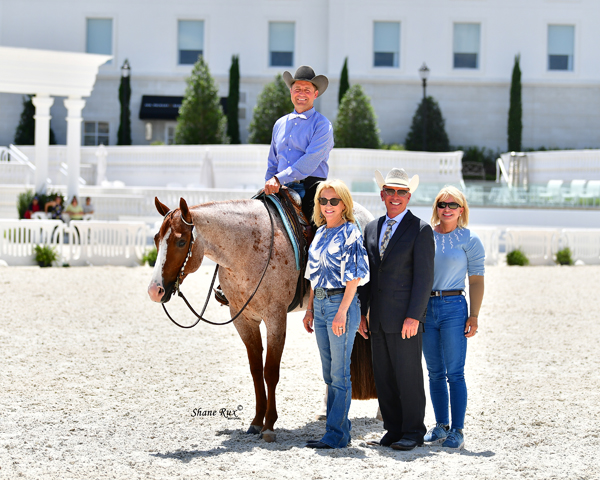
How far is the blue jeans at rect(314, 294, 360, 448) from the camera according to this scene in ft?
17.0

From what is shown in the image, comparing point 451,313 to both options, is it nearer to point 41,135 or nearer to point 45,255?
point 45,255

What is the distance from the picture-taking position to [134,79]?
129 feet

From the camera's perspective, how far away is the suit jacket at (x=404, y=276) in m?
5.14

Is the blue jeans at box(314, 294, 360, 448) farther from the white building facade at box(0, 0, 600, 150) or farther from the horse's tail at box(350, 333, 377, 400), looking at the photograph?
the white building facade at box(0, 0, 600, 150)

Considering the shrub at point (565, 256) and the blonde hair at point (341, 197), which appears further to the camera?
the shrub at point (565, 256)

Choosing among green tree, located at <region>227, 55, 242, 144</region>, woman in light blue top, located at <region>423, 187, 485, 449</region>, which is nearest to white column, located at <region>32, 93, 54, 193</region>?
green tree, located at <region>227, 55, 242, 144</region>

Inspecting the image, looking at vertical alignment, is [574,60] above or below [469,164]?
above

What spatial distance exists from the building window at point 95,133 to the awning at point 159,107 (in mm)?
2412

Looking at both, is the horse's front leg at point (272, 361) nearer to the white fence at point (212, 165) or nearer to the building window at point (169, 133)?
the white fence at point (212, 165)

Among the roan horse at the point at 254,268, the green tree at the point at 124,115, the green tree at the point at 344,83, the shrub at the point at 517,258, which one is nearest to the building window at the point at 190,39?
the green tree at the point at 124,115

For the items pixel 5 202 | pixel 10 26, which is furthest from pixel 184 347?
pixel 10 26

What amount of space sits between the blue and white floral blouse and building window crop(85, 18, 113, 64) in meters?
37.3

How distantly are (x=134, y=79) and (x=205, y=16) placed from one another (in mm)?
5009

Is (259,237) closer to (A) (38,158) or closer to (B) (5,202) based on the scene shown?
(A) (38,158)
